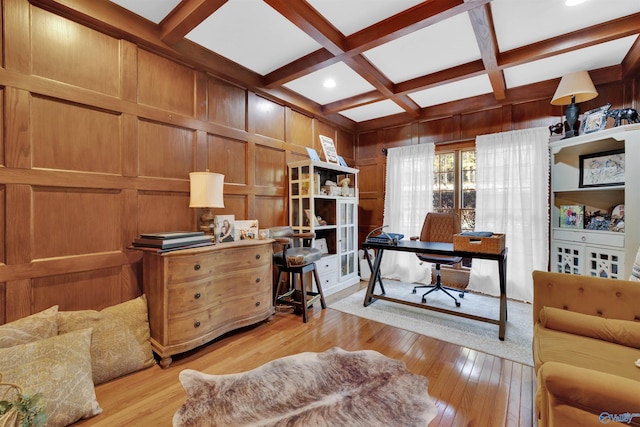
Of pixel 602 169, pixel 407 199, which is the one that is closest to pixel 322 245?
pixel 407 199

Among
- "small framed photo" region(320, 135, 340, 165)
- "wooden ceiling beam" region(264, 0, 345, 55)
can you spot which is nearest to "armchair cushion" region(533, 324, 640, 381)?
"wooden ceiling beam" region(264, 0, 345, 55)

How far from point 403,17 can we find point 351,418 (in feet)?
9.18

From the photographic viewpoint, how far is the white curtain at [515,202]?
3.46 m

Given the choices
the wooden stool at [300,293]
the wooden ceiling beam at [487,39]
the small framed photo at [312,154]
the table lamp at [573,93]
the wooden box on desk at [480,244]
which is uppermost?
the wooden ceiling beam at [487,39]

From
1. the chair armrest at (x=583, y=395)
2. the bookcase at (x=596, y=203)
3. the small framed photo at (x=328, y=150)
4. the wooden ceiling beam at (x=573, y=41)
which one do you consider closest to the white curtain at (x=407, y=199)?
the small framed photo at (x=328, y=150)

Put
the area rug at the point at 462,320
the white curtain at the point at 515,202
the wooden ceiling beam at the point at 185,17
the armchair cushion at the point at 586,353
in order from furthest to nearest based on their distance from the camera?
the white curtain at the point at 515,202 → the area rug at the point at 462,320 → the wooden ceiling beam at the point at 185,17 → the armchair cushion at the point at 586,353

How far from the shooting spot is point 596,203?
10.5 ft

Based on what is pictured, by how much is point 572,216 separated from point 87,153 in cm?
495

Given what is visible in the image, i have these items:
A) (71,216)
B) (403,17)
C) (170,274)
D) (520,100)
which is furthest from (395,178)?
(71,216)

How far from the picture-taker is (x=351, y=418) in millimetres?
1570

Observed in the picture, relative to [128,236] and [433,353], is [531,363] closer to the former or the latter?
[433,353]

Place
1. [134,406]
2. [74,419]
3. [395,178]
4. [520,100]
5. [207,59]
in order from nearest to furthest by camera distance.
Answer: [74,419]
[134,406]
[207,59]
[520,100]
[395,178]

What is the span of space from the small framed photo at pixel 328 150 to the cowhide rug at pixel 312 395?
2.78 metres

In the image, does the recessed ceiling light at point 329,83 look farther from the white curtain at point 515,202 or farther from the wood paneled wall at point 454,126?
the white curtain at point 515,202
